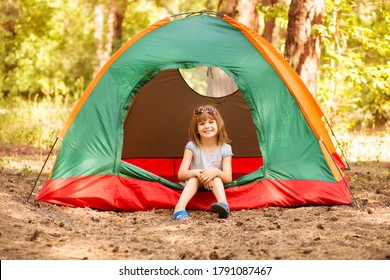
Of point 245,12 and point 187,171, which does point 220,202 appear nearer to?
point 187,171

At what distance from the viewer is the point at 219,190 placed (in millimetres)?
4902

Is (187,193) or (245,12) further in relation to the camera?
(245,12)

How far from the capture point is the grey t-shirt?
5.23 meters

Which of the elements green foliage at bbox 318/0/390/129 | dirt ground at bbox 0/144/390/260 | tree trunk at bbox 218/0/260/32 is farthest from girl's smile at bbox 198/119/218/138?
tree trunk at bbox 218/0/260/32

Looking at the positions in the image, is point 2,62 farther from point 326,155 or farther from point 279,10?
point 326,155

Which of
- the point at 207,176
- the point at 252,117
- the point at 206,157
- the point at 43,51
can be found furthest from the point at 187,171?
the point at 43,51

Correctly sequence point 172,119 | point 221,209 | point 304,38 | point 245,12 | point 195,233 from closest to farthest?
point 195,233, point 221,209, point 172,119, point 304,38, point 245,12

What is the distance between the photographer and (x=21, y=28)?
1931 cm

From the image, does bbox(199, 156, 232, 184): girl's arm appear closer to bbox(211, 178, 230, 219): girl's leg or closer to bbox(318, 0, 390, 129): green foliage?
bbox(211, 178, 230, 219): girl's leg

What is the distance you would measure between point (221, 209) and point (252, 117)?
36.6 inches

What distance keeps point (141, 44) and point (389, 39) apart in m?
4.98

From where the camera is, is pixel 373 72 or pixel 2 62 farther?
pixel 2 62

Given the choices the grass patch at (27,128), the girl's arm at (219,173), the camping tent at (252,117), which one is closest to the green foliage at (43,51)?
the grass patch at (27,128)

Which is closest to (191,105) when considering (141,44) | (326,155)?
(141,44)
